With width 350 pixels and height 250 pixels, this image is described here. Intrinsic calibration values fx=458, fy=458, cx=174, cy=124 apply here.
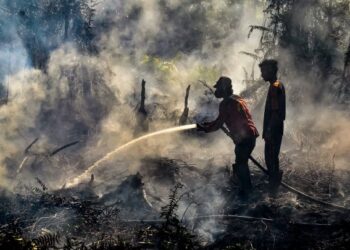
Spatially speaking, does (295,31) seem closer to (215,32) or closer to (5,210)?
(215,32)

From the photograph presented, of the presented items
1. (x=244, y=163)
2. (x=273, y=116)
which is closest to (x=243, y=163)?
(x=244, y=163)

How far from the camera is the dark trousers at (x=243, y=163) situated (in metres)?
6.76

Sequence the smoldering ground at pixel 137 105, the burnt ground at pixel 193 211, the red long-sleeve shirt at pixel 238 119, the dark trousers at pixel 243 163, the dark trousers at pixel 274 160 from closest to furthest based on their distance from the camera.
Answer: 1. the burnt ground at pixel 193 211
2. the red long-sleeve shirt at pixel 238 119
3. the dark trousers at pixel 243 163
4. the dark trousers at pixel 274 160
5. the smoldering ground at pixel 137 105

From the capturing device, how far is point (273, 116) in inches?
268

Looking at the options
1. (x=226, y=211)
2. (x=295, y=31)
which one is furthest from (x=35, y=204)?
(x=295, y=31)

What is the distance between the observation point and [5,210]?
653 cm

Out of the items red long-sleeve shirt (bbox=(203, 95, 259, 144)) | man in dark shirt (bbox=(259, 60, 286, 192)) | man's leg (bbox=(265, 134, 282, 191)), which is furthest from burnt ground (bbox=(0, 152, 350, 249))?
red long-sleeve shirt (bbox=(203, 95, 259, 144))

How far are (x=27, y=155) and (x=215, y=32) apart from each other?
9.77 metres

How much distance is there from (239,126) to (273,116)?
0.57 meters

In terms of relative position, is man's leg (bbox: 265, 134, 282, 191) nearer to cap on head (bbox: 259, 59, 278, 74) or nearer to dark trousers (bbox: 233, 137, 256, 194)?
dark trousers (bbox: 233, 137, 256, 194)

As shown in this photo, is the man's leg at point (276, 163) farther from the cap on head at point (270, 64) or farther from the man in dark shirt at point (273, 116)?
Result: the cap on head at point (270, 64)

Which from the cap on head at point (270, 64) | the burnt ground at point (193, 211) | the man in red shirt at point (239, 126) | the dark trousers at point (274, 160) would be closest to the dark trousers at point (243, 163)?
the man in red shirt at point (239, 126)

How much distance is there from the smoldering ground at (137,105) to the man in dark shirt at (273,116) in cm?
52

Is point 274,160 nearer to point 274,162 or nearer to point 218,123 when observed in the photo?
point 274,162
